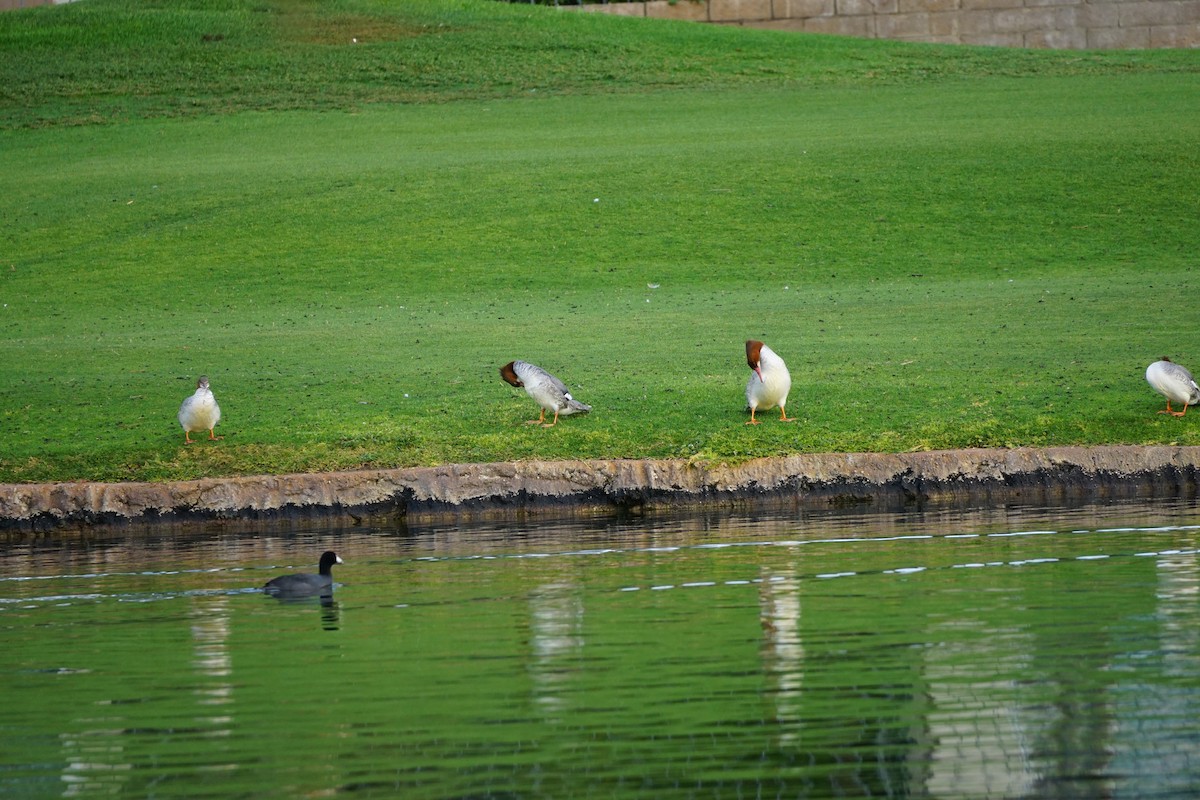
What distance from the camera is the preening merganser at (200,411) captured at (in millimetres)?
18906

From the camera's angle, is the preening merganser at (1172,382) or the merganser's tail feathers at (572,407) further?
the merganser's tail feathers at (572,407)

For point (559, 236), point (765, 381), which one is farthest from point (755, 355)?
point (559, 236)

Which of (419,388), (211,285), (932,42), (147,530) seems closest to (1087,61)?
(932,42)

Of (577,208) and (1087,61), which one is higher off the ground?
(1087,61)

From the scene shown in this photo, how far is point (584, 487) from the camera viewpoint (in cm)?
1833

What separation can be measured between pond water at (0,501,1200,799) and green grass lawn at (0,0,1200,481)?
13.1 feet

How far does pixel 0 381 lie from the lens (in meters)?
23.4

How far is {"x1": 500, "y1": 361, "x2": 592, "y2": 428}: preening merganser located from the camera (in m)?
19.4

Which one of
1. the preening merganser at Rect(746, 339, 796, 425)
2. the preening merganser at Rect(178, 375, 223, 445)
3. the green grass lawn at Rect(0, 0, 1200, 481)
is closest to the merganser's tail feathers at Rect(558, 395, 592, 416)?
the green grass lawn at Rect(0, 0, 1200, 481)

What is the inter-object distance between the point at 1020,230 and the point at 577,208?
8839 mm

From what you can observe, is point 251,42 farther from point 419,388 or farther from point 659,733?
point 659,733

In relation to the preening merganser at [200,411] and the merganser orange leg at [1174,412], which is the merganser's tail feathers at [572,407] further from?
the merganser orange leg at [1174,412]

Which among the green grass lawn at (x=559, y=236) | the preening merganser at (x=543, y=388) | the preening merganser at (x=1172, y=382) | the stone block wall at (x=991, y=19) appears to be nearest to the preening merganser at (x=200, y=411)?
the green grass lawn at (x=559, y=236)

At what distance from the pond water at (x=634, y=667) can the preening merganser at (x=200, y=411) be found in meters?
3.09
